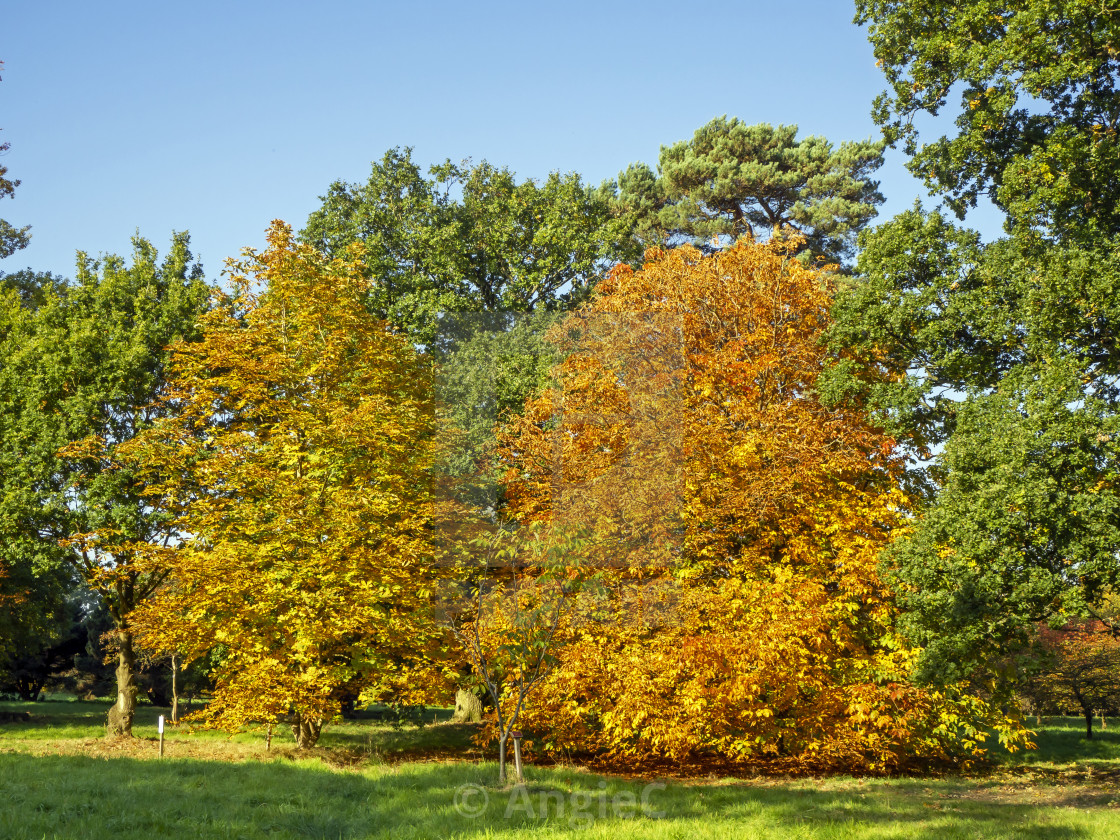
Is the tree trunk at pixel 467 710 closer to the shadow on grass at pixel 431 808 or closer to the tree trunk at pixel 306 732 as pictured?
the tree trunk at pixel 306 732

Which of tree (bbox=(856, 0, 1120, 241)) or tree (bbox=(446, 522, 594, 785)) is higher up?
tree (bbox=(856, 0, 1120, 241))

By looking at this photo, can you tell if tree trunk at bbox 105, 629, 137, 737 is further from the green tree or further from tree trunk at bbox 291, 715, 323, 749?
the green tree

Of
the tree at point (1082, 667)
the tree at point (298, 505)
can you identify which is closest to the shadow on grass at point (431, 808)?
the tree at point (298, 505)

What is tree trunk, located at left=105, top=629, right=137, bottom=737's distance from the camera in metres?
22.6

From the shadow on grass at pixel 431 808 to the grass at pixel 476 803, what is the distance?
0.10 feet

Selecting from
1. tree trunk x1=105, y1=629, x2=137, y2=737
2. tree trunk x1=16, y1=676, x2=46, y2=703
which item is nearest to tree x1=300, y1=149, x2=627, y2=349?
tree trunk x1=105, y1=629, x2=137, y2=737

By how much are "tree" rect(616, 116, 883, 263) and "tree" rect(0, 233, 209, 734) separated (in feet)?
68.0

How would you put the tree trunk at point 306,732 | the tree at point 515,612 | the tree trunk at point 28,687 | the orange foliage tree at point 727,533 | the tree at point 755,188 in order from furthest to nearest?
the tree trunk at point 28,687 → the tree at point 755,188 → the tree trunk at point 306,732 → the orange foliage tree at point 727,533 → the tree at point 515,612

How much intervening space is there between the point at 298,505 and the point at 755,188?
2618 centimetres

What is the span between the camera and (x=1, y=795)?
1023cm

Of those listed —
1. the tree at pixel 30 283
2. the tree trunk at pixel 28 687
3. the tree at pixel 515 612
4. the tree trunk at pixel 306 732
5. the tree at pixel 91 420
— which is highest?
the tree at pixel 30 283

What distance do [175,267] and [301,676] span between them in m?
15.7

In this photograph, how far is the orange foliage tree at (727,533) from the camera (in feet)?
55.5

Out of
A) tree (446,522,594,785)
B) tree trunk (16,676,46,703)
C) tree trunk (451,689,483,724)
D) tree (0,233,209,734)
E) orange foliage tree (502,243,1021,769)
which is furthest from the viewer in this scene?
tree trunk (16,676,46,703)
